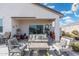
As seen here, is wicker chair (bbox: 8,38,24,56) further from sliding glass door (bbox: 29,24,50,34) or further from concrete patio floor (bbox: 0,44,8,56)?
sliding glass door (bbox: 29,24,50,34)

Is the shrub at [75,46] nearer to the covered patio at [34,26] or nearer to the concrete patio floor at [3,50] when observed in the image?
the covered patio at [34,26]

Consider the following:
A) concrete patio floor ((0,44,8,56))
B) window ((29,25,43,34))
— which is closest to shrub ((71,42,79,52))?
window ((29,25,43,34))

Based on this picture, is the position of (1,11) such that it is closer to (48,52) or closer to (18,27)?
(18,27)

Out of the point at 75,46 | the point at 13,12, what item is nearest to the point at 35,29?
the point at 13,12

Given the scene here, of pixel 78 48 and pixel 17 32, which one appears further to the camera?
pixel 17 32

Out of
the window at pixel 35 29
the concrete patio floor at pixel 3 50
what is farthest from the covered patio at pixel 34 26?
the concrete patio floor at pixel 3 50

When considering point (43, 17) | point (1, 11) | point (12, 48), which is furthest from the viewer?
point (43, 17)

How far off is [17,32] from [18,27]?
0.30 meters

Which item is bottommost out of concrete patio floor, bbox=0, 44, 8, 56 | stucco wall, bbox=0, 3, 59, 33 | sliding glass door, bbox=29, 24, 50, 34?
concrete patio floor, bbox=0, 44, 8, 56

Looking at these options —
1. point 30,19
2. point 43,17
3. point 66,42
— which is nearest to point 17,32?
point 30,19

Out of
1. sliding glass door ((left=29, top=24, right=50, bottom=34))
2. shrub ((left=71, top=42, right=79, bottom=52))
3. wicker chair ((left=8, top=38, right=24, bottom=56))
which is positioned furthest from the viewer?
sliding glass door ((left=29, top=24, right=50, bottom=34))

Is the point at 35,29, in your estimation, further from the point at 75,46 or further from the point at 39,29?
the point at 75,46

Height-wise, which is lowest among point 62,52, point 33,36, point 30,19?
point 62,52

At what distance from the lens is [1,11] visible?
10688mm
